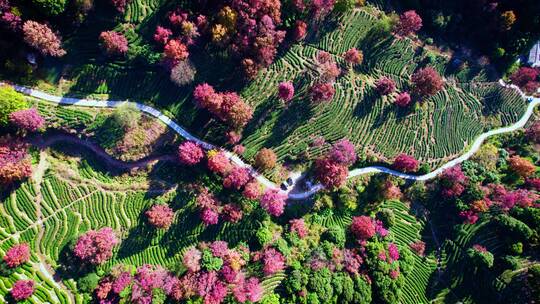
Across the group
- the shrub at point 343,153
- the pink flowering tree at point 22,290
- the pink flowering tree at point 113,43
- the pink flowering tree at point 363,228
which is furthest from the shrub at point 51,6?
the pink flowering tree at point 363,228

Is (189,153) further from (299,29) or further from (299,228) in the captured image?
(299,29)

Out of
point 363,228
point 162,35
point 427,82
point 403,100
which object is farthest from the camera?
point 403,100

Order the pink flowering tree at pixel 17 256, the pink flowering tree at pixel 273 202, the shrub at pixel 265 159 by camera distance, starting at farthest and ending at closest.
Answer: the shrub at pixel 265 159, the pink flowering tree at pixel 273 202, the pink flowering tree at pixel 17 256

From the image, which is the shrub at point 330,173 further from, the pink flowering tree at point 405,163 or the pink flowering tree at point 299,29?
the pink flowering tree at point 299,29

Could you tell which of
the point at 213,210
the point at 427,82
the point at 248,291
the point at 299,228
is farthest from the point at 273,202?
the point at 427,82

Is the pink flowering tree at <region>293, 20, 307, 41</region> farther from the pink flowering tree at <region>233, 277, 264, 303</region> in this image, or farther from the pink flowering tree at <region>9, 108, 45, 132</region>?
the pink flowering tree at <region>9, 108, 45, 132</region>

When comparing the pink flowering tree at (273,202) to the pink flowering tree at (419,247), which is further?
the pink flowering tree at (419,247)
